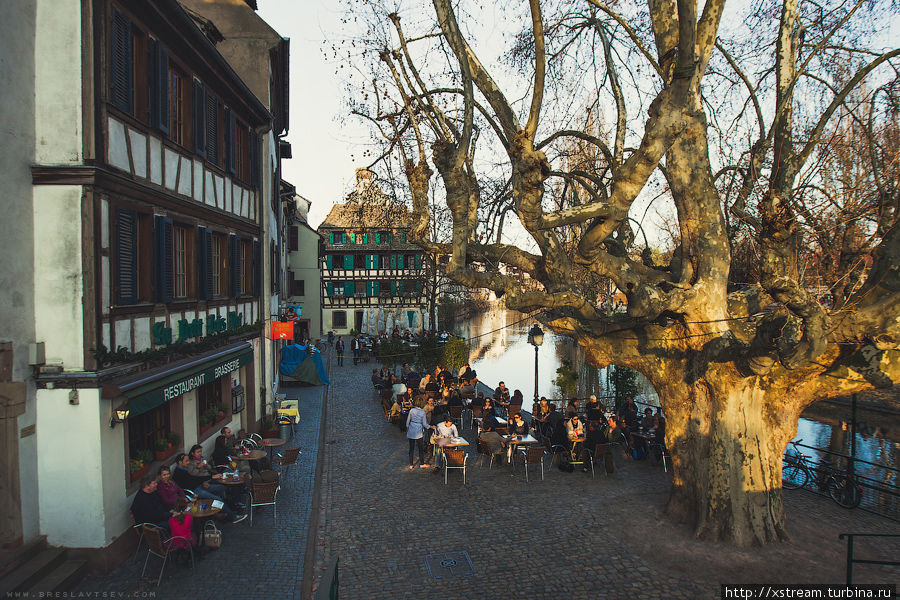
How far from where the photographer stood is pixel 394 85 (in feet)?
34.4

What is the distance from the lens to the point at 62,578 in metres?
7.02

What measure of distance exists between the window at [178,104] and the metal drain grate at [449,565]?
8017mm

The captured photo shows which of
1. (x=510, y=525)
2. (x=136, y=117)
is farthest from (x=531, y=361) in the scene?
(x=136, y=117)

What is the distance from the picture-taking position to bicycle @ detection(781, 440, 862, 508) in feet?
34.6

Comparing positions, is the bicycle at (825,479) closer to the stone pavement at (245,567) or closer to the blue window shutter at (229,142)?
the stone pavement at (245,567)

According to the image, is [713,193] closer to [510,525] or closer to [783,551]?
[783,551]

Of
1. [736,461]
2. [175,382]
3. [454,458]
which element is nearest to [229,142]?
[175,382]

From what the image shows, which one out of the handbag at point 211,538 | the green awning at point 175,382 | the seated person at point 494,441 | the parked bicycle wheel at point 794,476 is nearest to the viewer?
the green awning at point 175,382

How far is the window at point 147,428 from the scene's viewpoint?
9.02 meters

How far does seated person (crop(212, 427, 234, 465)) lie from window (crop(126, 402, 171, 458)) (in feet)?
4.21

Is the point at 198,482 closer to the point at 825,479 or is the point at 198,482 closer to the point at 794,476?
the point at 794,476

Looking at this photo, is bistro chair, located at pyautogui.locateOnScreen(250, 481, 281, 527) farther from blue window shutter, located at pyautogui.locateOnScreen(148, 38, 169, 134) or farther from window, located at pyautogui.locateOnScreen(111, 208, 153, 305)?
blue window shutter, located at pyautogui.locateOnScreen(148, 38, 169, 134)

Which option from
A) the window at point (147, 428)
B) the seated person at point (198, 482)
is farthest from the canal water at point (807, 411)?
the window at point (147, 428)

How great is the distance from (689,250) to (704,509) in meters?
4.01
